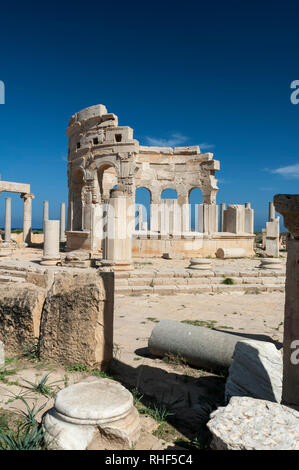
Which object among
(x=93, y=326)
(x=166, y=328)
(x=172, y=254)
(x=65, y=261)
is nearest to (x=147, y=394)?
(x=93, y=326)

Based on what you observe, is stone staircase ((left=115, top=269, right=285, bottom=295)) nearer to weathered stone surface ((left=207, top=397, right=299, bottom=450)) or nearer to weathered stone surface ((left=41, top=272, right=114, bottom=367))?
weathered stone surface ((left=41, top=272, right=114, bottom=367))

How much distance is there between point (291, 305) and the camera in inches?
111

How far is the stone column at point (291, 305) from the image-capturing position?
2748mm

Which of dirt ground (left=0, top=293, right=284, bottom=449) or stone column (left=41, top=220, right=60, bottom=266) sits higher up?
stone column (left=41, top=220, right=60, bottom=266)

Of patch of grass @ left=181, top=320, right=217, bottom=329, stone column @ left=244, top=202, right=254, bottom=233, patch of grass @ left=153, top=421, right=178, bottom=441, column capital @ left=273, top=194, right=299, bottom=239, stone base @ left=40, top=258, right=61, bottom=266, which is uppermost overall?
stone column @ left=244, top=202, right=254, bottom=233

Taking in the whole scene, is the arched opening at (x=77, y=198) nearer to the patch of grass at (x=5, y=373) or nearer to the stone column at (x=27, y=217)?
the stone column at (x=27, y=217)

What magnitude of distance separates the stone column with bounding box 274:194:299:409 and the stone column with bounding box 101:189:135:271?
8008 mm

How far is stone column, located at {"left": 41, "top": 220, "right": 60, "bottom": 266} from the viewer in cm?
1213

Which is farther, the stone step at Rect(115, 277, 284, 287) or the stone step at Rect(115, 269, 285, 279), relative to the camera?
the stone step at Rect(115, 269, 285, 279)

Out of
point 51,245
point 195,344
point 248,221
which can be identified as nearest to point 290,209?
point 195,344

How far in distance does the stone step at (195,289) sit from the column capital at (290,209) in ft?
21.7

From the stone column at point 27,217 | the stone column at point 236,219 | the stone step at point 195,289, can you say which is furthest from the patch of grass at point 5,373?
the stone column at point 27,217

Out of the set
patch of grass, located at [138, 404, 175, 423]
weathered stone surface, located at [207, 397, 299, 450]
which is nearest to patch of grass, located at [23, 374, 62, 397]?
patch of grass, located at [138, 404, 175, 423]
